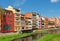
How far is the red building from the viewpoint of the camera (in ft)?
206

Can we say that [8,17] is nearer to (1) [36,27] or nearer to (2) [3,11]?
(2) [3,11]

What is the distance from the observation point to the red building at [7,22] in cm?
6292

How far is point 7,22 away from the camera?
63.8 metres

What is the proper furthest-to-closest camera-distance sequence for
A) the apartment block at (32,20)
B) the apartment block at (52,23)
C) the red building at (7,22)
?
1. the apartment block at (52,23)
2. the apartment block at (32,20)
3. the red building at (7,22)

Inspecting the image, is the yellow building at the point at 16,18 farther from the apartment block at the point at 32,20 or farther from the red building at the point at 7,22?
the apartment block at the point at 32,20

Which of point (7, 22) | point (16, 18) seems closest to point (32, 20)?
point (16, 18)

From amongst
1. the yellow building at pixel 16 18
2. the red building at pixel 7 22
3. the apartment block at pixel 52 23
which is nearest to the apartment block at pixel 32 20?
the yellow building at pixel 16 18

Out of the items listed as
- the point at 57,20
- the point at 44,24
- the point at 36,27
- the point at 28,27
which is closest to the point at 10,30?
the point at 28,27

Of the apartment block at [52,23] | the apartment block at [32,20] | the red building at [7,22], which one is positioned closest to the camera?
the red building at [7,22]

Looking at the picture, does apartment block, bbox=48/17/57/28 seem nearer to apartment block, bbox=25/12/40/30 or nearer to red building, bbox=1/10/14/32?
apartment block, bbox=25/12/40/30

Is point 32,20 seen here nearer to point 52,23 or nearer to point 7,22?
point 7,22

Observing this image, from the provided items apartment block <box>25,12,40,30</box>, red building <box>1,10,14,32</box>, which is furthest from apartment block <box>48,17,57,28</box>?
red building <box>1,10,14,32</box>

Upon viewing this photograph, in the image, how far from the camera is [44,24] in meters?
99.8

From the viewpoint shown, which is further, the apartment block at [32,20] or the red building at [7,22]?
the apartment block at [32,20]
